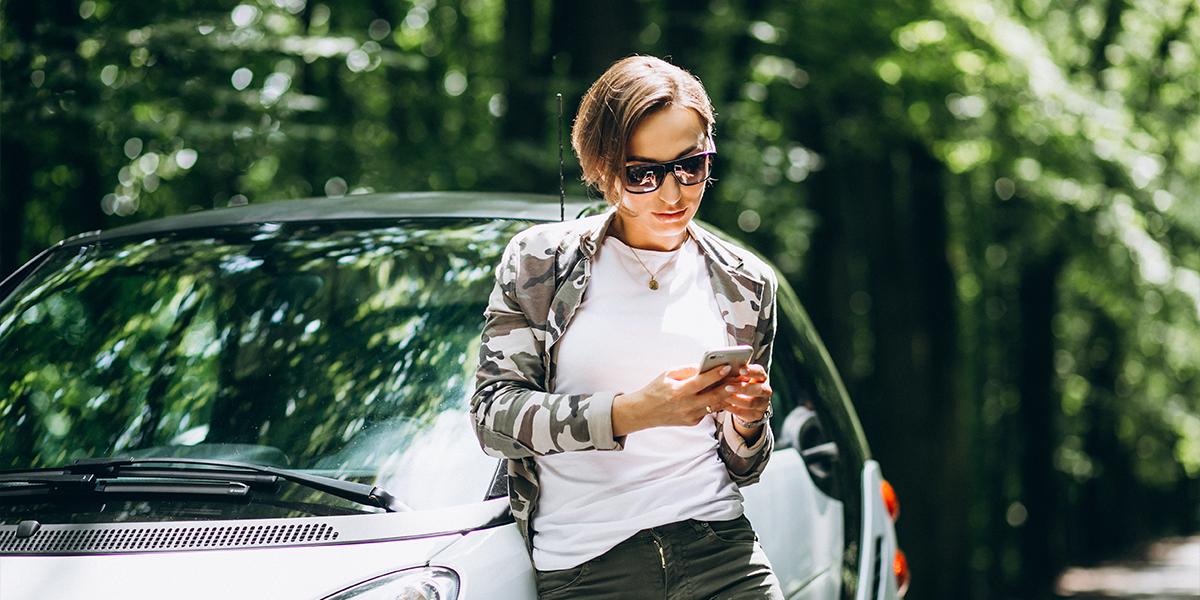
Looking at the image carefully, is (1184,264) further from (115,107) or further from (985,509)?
(985,509)

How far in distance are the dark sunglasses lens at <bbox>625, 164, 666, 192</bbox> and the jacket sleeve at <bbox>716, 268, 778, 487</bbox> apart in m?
0.37

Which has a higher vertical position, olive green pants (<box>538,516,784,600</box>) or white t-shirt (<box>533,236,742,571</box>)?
white t-shirt (<box>533,236,742,571</box>)

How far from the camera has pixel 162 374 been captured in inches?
108

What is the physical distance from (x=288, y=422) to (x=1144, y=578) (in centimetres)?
1708

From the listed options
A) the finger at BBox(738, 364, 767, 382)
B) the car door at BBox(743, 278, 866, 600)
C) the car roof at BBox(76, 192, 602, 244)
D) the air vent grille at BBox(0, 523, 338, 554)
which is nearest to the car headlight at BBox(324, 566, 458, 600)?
the air vent grille at BBox(0, 523, 338, 554)

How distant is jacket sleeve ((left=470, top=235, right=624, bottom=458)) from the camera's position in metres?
1.97

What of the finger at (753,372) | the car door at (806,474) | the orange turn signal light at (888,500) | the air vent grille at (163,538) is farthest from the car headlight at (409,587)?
the orange turn signal light at (888,500)

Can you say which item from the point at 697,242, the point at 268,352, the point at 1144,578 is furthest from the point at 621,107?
the point at 1144,578

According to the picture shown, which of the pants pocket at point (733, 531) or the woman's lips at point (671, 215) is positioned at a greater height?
the woman's lips at point (671, 215)

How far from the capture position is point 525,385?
6.90 ft

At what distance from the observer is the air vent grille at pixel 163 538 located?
2088mm

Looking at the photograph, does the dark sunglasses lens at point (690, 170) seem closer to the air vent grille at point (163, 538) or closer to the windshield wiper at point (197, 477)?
the windshield wiper at point (197, 477)

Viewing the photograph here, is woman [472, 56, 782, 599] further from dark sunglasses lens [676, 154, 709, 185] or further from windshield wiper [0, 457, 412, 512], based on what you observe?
windshield wiper [0, 457, 412, 512]

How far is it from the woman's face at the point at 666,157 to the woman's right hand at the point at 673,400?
1.20 feet
